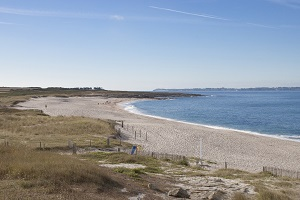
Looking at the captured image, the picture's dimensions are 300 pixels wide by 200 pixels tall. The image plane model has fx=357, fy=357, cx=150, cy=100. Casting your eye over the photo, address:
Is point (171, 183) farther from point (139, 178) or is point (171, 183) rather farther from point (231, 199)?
point (231, 199)

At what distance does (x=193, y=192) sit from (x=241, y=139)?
3372cm

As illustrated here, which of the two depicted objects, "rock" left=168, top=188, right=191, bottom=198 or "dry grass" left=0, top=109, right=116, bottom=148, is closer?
"rock" left=168, top=188, right=191, bottom=198

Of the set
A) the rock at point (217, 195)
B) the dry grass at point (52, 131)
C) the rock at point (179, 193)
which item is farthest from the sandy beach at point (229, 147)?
the rock at point (179, 193)

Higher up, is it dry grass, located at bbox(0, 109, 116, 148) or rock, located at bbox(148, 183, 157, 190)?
rock, located at bbox(148, 183, 157, 190)

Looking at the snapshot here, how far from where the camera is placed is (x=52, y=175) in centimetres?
1370

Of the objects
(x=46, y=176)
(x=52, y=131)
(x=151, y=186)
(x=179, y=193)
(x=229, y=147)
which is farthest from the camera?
(x=229, y=147)

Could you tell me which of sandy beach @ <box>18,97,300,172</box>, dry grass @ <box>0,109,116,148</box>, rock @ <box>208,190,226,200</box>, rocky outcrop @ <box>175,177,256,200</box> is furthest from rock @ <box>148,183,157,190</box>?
dry grass @ <box>0,109,116,148</box>

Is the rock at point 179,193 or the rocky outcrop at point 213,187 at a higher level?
the rock at point 179,193

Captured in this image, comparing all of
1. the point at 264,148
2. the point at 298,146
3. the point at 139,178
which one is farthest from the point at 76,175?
the point at 298,146

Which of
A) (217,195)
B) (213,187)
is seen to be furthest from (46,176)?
(213,187)

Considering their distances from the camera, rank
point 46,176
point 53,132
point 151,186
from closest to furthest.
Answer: point 46,176, point 151,186, point 53,132

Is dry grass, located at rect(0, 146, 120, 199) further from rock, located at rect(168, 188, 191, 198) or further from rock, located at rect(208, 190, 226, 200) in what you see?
rock, located at rect(208, 190, 226, 200)

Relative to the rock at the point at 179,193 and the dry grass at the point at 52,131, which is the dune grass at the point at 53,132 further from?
the rock at the point at 179,193

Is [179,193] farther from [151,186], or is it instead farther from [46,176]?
[46,176]
